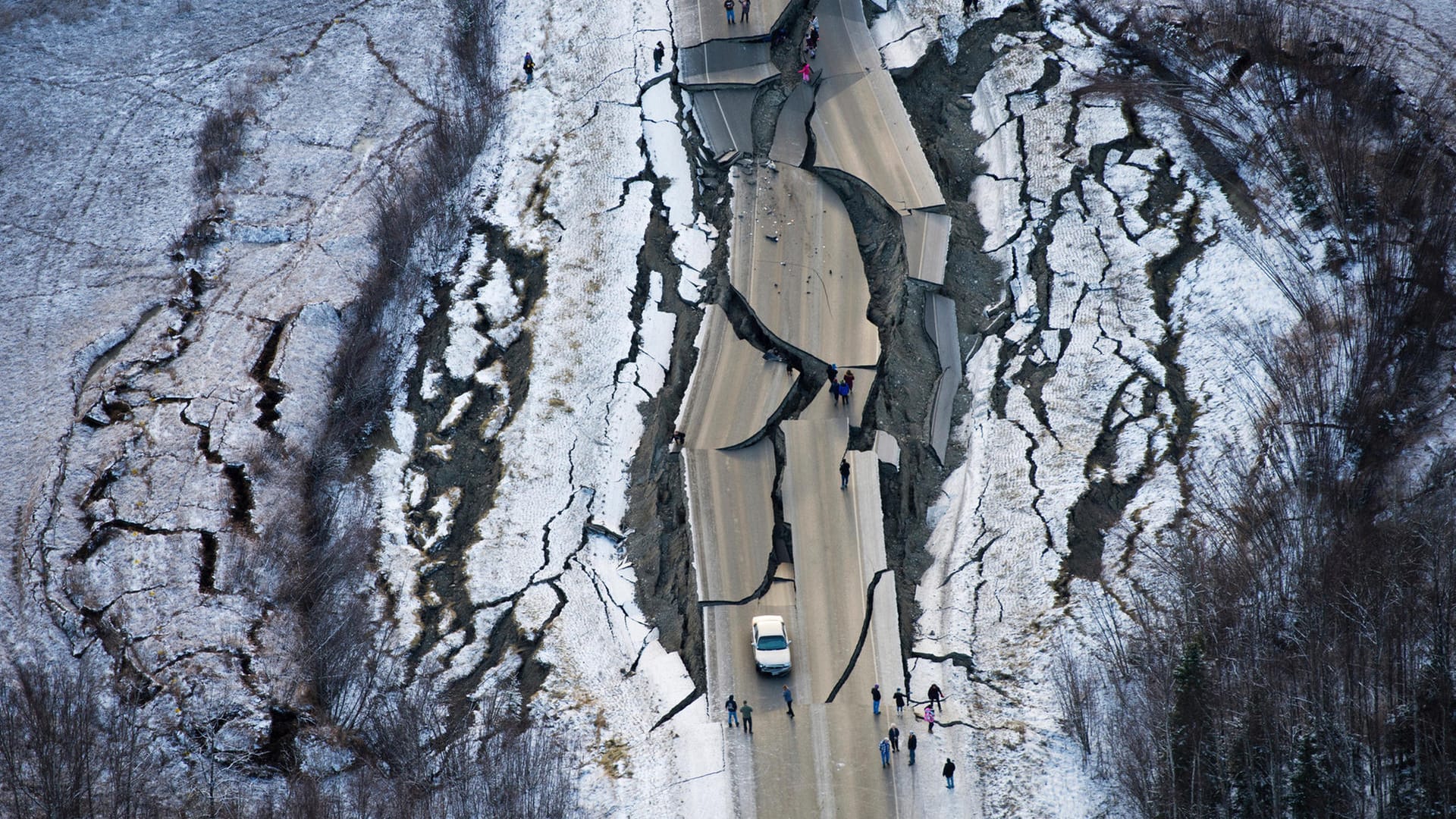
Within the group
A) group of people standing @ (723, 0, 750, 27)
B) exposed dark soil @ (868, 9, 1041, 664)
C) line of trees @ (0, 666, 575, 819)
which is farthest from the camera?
group of people standing @ (723, 0, 750, 27)

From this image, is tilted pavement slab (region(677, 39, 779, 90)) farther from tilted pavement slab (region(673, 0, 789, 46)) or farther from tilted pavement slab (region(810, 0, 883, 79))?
tilted pavement slab (region(810, 0, 883, 79))

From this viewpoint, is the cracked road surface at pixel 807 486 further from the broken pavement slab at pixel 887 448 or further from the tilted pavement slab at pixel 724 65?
the tilted pavement slab at pixel 724 65

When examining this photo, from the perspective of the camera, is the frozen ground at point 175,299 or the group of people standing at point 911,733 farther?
the frozen ground at point 175,299

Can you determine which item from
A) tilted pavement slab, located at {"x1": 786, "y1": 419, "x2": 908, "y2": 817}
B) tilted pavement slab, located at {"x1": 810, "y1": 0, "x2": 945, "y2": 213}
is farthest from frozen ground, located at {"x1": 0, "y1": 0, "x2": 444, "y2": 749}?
tilted pavement slab, located at {"x1": 810, "y1": 0, "x2": 945, "y2": 213}

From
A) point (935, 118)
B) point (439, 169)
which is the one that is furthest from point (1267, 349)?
point (439, 169)

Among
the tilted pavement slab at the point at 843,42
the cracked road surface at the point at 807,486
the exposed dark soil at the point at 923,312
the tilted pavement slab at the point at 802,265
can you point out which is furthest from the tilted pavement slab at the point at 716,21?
the tilted pavement slab at the point at 802,265

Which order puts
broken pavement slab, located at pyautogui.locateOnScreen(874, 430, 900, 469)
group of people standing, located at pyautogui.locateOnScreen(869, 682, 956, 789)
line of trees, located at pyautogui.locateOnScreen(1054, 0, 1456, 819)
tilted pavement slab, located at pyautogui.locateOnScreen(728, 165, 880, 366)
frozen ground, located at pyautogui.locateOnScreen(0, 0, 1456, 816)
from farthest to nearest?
tilted pavement slab, located at pyautogui.locateOnScreen(728, 165, 880, 366)
broken pavement slab, located at pyautogui.locateOnScreen(874, 430, 900, 469)
frozen ground, located at pyautogui.locateOnScreen(0, 0, 1456, 816)
group of people standing, located at pyautogui.locateOnScreen(869, 682, 956, 789)
line of trees, located at pyautogui.locateOnScreen(1054, 0, 1456, 819)
